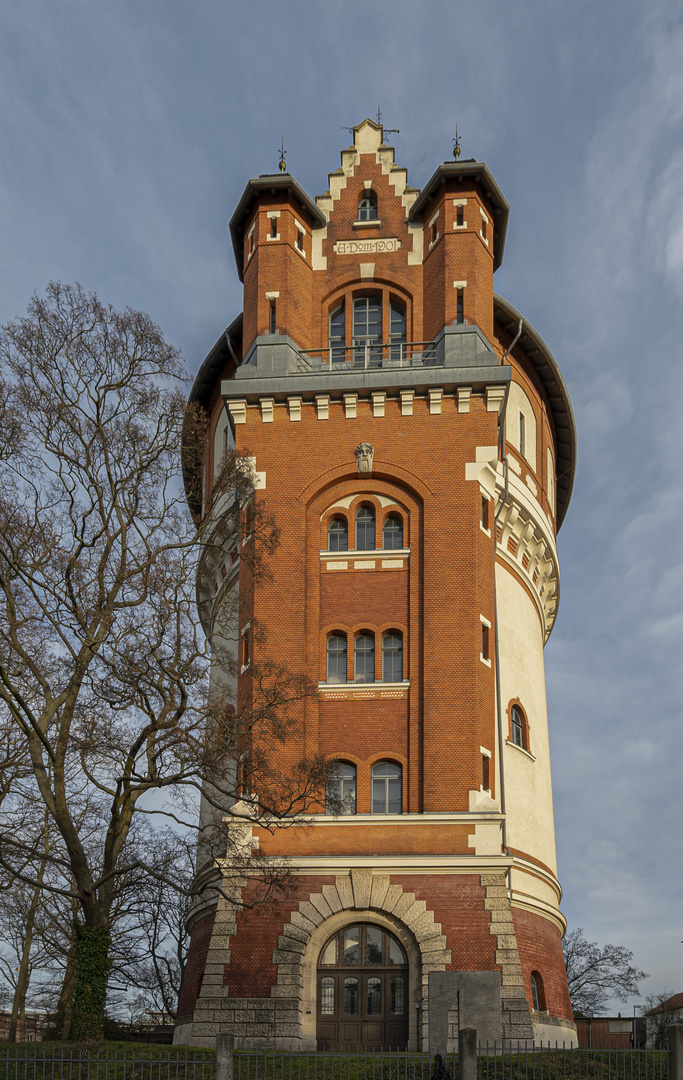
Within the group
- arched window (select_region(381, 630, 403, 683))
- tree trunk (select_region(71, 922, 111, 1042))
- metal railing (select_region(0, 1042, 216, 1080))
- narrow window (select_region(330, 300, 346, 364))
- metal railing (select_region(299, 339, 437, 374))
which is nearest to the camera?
metal railing (select_region(0, 1042, 216, 1080))

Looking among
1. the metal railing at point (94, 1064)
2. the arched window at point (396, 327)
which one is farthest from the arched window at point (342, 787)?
the arched window at point (396, 327)

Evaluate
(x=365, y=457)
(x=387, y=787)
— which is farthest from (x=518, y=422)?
(x=387, y=787)

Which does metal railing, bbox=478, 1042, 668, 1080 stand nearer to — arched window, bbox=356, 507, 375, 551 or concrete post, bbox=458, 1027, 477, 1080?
concrete post, bbox=458, 1027, 477, 1080

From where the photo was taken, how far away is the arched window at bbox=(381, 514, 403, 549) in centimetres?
3581

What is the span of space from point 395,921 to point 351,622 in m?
7.94

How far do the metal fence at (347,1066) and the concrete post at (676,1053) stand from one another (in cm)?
235

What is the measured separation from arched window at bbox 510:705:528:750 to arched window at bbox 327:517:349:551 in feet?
23.4

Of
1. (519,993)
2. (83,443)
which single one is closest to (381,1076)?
(519,993)

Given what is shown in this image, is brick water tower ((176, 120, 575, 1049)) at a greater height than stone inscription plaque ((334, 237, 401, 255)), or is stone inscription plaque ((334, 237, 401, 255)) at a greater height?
stone inscription plaque ((334, 237, 401, 255))

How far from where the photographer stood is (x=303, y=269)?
131 ft

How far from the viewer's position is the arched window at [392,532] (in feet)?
117

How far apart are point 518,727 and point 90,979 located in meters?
15.8

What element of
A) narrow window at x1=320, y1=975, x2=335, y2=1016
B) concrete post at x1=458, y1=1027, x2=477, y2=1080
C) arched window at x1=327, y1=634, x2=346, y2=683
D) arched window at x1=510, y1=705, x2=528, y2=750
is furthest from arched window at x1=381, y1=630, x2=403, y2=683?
concrete post at x1=458, y1=1027, x2=477, y2=1080

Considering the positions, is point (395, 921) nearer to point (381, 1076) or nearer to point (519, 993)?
point (519, 993)
